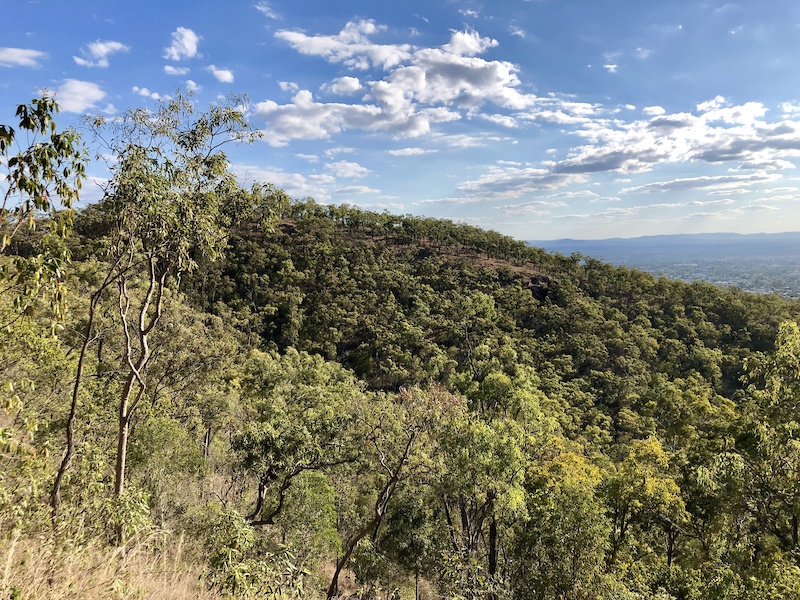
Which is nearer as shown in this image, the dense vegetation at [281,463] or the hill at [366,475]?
the dense vegetation at [281,463]

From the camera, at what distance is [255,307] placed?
60406mm

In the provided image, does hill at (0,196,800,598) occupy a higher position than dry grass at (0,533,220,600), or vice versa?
dry grass at (0,533,220,600)

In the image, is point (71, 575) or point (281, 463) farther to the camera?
point (281, 463)

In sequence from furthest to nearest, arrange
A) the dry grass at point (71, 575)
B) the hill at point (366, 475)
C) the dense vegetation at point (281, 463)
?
the hill at point (366, 475) < the dense vegetation at point (281, 463) < the dry grass at point (71, 575)

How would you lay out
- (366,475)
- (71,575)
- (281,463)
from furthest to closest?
(366,475), (281,463), (71,575)

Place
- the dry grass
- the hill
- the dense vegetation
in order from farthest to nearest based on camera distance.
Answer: the hill → the dense vegetation → the dry grass

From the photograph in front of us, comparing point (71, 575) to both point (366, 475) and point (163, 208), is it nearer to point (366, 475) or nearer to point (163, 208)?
point (163, 208)

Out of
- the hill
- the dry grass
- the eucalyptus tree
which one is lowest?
the hill

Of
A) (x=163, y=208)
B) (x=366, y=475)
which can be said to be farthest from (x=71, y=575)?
(x=366, y=475)

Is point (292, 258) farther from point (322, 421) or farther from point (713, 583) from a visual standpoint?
point (713, 583)

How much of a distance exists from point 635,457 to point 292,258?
62784mm

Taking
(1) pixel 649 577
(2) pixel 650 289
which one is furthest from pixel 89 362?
(2) pixel 650 289

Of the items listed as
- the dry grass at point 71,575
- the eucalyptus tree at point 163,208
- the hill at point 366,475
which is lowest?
the hill at point 366,475

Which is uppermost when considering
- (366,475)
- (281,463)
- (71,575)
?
(71,575)
